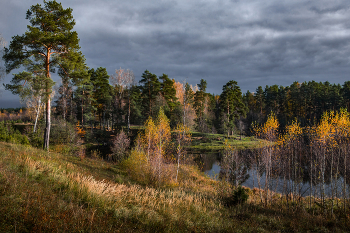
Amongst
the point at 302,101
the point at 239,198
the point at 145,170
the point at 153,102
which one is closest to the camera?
the point at 239,198

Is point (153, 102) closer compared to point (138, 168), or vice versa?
point (138, 168)

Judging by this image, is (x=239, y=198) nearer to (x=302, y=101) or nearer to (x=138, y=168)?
(x=138, y=168)

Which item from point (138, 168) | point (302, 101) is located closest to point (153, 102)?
point (138, 168)

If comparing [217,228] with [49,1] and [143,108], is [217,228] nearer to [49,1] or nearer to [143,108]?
[49,1]

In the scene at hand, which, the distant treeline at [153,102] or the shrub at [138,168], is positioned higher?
the distant treeline at [153,102]

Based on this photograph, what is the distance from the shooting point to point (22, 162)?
701cm

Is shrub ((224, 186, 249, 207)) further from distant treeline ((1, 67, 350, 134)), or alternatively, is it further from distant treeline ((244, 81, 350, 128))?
distant treeline ((244, 81, 350, 128))

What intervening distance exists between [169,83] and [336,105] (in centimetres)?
4778

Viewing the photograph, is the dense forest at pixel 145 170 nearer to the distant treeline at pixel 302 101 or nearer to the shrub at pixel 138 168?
the shrub at pixel 138 168

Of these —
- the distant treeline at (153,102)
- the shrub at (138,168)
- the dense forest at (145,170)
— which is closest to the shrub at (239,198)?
the dense forest at (145,170)

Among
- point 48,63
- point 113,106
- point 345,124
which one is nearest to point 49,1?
point 48,63

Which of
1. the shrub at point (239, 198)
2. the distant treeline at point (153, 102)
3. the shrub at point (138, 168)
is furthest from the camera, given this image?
the distant treeline at point (153, 102)

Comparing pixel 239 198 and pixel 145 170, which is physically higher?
pixel 145 170

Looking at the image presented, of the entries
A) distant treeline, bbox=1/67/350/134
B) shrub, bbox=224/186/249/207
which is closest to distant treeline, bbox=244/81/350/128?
distant treeline, bbox=1/67/350/134
